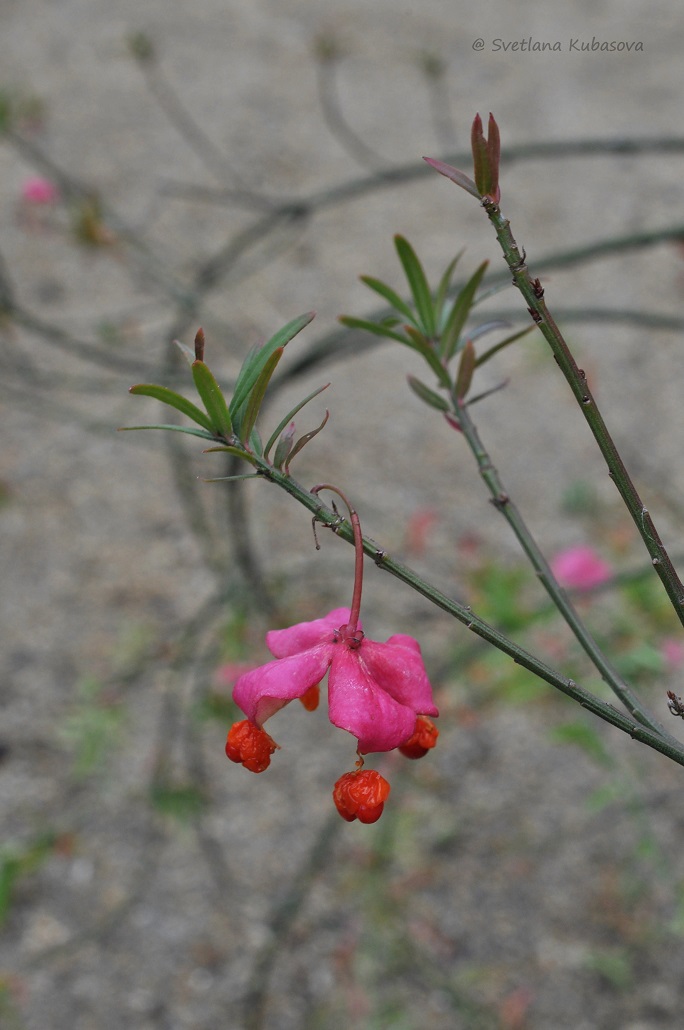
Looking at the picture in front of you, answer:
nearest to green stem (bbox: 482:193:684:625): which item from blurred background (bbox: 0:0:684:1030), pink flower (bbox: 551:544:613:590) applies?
blurred background (bbox: 0:0:684:1030)

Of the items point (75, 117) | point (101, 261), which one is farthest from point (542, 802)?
point (75, 117)

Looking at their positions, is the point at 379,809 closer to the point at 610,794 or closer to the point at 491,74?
the point at 610,794

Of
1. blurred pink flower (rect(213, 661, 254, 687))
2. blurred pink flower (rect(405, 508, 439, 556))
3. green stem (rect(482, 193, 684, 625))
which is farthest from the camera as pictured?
blurred pink flower (rect(405, 508, 439, 556))

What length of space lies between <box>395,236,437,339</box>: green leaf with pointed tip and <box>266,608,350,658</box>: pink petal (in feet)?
0.87


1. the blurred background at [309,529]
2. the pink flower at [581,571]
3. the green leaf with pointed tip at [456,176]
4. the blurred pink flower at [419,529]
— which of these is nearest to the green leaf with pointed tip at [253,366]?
the green leaf with pointed tip at [456,176]

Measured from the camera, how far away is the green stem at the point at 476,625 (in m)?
0.48

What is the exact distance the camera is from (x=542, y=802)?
232 centimetres

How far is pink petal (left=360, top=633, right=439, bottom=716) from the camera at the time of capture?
527 millimetres

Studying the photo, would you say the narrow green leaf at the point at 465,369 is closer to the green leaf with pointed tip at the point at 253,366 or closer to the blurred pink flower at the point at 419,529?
the green leaf with pointed tip at the point at 253,366

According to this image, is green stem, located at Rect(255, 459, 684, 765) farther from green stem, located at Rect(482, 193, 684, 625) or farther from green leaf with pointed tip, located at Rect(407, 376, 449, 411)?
green leaf with pointed tip, located at Rect(407, 376, 449, 411)

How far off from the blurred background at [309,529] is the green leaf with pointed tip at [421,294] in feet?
1.23

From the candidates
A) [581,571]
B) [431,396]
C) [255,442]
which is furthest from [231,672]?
[255,442]

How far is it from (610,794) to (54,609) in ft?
6.41

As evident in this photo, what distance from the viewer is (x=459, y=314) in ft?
2.29
